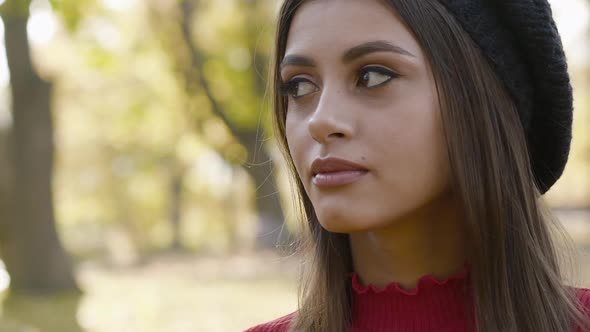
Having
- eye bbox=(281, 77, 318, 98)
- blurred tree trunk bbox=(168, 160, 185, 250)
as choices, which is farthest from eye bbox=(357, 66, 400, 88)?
blurred tree trunk bbox=(168, 160, 185, 250)

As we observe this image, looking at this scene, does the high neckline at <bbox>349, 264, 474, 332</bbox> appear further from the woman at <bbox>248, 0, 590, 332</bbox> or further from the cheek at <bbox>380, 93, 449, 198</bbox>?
the cheek at <bbox>380, 93, 449, 198</bbox>

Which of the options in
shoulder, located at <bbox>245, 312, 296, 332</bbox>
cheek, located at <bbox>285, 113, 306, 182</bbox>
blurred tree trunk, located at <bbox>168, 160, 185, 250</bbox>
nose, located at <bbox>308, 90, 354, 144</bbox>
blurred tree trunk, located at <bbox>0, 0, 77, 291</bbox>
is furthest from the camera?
blurred tree trunk, located at <bbox>168, 160, 185, 250</bbox>

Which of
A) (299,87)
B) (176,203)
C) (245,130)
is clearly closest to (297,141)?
(299,87)

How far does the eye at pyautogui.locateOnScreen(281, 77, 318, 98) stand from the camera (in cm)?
196

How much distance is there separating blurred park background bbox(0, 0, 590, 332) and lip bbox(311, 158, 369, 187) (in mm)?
845

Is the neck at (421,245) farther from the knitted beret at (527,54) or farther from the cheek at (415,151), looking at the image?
the knitted beret at (527,54)

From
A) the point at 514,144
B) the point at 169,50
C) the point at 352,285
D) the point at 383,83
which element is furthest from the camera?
the point at 169,50

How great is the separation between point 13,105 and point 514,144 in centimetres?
832

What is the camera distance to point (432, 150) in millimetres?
1862

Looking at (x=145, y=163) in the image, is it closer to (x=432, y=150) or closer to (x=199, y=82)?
(x=199, y=82)

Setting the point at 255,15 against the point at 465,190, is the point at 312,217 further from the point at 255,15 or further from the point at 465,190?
the point at 255,15

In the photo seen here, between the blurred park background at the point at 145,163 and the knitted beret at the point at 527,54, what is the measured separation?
98cm

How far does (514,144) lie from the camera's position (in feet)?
6.45

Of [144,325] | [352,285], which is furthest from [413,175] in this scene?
[144,325]
